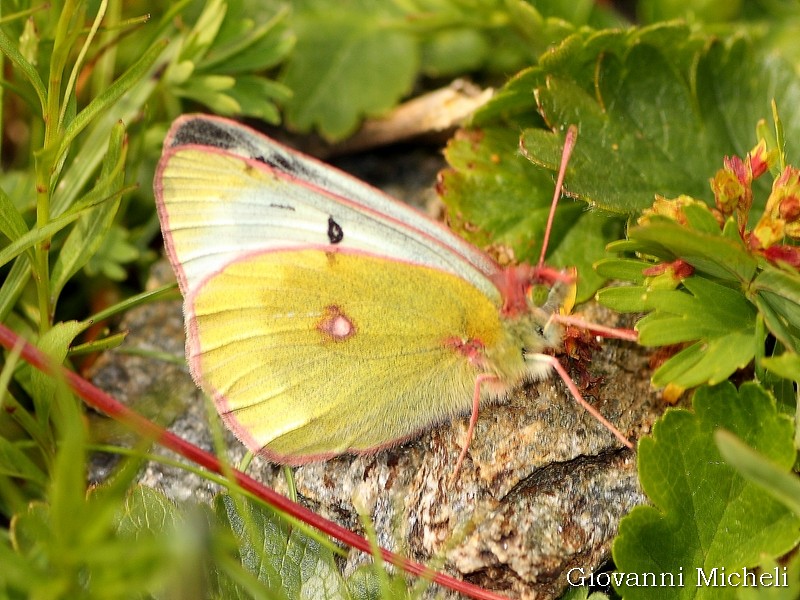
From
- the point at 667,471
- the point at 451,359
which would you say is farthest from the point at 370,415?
the point at 667,471

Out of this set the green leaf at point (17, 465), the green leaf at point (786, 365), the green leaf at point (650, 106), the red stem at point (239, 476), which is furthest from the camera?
the green leaf at point (650, 106)

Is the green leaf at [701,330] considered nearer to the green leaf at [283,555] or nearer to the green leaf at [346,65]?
the green leaf at [283,555]

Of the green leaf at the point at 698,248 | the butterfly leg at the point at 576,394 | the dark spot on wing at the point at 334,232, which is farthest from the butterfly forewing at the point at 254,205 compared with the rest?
the green leaf at the point at 698,248

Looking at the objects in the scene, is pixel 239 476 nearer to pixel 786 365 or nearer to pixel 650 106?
pixel 786 365

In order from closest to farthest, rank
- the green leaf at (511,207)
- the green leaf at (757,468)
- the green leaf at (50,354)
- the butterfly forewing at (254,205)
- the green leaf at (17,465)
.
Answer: the green leaf at (757,468) → the green leaf at (50,354) → the green leaf at (17,465) → the butterfly forewing at (254,205) → the green leaf at (511,207)

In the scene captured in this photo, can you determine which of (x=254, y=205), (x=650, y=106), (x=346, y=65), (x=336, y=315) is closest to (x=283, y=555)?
(x=336, y=315)

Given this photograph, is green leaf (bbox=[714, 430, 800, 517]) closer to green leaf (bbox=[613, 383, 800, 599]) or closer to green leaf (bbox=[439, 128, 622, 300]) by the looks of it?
green leaf (bbox=[613, 383, 800, 599])

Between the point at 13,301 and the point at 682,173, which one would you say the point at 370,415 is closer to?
the point at 13,301
